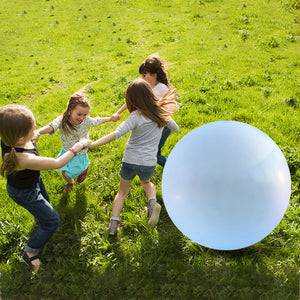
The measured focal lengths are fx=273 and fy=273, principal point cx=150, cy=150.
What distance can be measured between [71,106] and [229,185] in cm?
242

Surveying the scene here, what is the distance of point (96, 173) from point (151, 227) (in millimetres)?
1569

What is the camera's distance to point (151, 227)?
3.66 meters

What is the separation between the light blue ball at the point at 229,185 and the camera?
102 inches

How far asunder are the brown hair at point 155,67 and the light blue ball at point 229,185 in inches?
61.9

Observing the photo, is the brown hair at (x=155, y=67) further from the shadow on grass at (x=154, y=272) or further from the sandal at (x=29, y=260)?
the sandal at (x=29, y=260)

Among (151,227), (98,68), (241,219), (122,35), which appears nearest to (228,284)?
(241,219)

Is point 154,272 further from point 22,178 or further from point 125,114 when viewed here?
point 125,114

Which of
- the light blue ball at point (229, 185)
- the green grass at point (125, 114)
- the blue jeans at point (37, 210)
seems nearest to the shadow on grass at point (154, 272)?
the green grass at point (125, 114)

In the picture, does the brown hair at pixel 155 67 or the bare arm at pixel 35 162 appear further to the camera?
the brown hair at pixel 155 67

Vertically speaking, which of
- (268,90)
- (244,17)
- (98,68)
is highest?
(244,17)

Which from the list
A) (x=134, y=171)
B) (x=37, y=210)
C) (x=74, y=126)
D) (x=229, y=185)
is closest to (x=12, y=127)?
(x=37, y=210)

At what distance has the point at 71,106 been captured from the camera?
3.82m

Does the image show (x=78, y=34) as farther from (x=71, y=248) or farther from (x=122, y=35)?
(x=71, y=248)

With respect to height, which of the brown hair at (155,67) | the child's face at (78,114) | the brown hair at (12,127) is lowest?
the child's face at (78,114)
